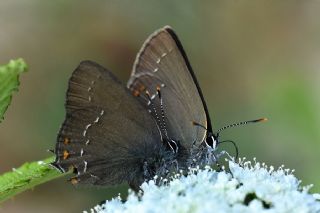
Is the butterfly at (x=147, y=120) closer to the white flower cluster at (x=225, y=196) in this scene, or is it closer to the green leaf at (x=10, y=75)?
the white flower cluster at (x=225, y=196)

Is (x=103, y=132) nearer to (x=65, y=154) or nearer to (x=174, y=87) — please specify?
→ (x=65, y=154)

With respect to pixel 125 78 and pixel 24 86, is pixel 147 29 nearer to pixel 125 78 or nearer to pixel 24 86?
pixel 125 78

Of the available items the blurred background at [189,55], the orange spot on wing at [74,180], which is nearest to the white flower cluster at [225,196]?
the orange spot on wing at [74,180]

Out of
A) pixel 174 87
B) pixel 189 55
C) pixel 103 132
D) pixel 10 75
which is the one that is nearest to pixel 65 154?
pixel 103 132

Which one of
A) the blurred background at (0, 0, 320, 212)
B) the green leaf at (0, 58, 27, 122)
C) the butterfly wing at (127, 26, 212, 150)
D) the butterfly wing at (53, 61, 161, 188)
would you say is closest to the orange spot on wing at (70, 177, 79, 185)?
the butterfly wing at (53, 61, 161, 188)

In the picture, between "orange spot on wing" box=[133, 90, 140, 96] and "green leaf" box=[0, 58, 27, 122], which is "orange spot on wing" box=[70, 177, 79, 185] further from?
"green leaf" box=[0, 58, 27, 122]

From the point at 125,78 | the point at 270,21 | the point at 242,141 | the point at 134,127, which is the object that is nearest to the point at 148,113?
the point at 134,127

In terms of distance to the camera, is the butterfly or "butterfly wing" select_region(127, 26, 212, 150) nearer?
the butterfly
